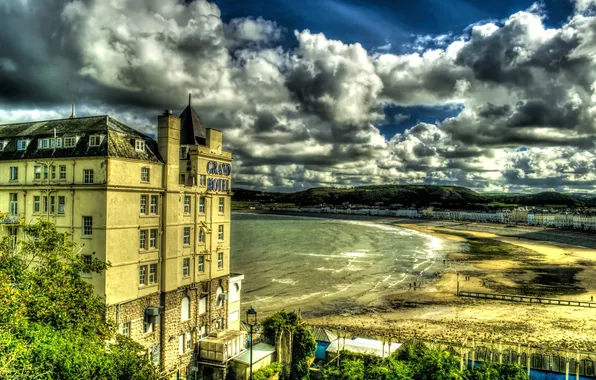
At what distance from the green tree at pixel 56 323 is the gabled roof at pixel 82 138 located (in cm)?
564

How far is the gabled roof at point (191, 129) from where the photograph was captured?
1377 inches

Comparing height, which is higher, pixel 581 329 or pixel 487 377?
pixel 487 377

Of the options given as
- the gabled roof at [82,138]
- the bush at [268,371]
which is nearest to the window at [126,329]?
the bush at [268,371]

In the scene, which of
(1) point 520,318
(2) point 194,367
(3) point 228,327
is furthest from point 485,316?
(2) point 194,367

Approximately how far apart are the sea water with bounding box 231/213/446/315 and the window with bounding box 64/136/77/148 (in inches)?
1384

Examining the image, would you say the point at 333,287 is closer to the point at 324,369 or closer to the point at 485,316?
the point at 485,316

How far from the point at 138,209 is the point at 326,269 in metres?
67.2

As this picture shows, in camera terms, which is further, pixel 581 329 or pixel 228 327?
pixel 581 329

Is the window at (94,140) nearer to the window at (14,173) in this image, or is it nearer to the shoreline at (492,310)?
the window at (14,173)

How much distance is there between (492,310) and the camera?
5775 cm

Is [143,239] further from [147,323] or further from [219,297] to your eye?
[219,297]

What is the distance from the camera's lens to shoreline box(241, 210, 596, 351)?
4697cm

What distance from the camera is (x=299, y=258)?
4200 inches

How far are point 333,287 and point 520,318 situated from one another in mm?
29571
